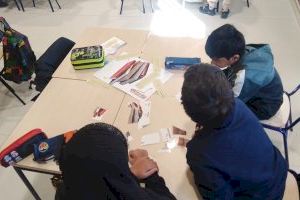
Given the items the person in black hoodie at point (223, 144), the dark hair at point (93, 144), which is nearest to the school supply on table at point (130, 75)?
the person in black hoodie at point (223, 144)

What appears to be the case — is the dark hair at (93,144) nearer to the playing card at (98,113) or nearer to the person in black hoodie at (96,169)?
the person in black hoodie at (96,169)

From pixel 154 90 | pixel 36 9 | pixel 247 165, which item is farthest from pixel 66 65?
pixel 36 9

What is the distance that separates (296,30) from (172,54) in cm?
210

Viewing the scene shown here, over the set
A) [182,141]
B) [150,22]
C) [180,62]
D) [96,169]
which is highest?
[96,169]

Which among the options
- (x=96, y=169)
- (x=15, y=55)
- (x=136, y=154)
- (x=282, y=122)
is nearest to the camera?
(x=96, y=169)

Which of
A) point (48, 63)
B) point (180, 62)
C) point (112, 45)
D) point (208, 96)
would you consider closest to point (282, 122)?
point (180, 62)

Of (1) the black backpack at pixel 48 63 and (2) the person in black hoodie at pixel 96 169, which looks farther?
(1) the black backpack at pixel 48 63

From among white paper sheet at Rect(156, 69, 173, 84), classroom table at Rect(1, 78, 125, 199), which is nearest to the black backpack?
classroom table at Rect(1, 78, 125, 199)

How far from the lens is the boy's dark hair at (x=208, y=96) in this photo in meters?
1.07

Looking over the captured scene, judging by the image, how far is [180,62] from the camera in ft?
6.40

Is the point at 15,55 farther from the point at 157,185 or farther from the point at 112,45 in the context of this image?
the point at 157,185

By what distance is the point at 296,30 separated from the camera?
344 centimetres

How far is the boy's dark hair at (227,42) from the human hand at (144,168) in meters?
0.78

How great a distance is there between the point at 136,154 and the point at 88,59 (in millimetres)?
829
